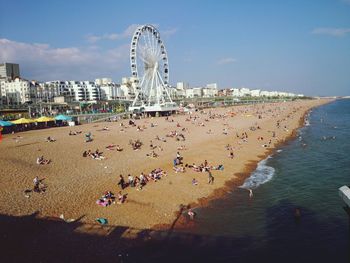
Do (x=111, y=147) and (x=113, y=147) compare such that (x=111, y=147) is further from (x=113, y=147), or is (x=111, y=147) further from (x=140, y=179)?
(x=140, y=179)

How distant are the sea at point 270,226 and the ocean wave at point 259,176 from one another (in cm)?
6

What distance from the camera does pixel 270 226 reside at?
45.1 ft

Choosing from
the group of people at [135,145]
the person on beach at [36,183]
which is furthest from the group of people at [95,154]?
the person on beach at [36,183]

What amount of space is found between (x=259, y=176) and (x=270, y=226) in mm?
8048

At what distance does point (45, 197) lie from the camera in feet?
49.2

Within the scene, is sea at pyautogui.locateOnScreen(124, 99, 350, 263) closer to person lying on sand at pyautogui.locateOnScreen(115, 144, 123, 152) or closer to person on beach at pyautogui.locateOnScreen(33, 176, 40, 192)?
person on beach at pyautogui.locateOnScreen(33, 176, 40, 192)

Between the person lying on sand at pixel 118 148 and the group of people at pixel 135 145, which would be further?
the group of people at pixel 135 145

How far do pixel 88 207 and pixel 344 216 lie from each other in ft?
37.4

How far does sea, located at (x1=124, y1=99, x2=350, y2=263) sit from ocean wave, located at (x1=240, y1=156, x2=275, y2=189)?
58 mm

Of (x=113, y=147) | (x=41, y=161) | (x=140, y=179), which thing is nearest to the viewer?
(x=140, y=179)

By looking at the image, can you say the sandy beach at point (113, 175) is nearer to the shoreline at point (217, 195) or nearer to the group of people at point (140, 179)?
the shoreline at point (217, 195)

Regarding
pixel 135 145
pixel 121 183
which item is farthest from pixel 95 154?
pixel 121 183

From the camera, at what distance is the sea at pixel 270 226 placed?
11453mm

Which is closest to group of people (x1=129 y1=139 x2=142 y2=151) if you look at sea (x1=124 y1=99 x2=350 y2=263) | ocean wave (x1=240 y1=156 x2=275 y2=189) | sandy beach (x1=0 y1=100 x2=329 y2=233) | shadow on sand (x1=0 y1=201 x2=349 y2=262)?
sandy beach (x1=0 y1=100 x2=329 y2=233)
